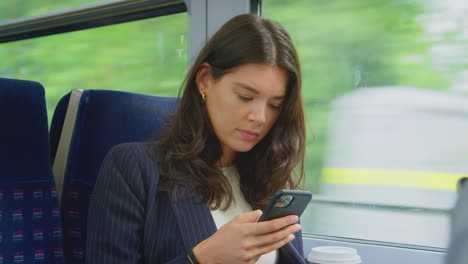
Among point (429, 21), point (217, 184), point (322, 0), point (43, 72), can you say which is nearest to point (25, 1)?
point (43, 72)

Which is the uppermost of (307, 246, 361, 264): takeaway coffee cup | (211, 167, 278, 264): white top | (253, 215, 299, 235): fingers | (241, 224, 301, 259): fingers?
(253, 215, 299, 235): fingers

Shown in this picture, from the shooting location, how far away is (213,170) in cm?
150

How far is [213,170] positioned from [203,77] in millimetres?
259

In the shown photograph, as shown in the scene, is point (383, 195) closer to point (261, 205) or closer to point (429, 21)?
point (261, 205)

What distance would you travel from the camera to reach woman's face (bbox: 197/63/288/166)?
140 centimetres

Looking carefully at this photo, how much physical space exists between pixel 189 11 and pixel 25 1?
1087mm

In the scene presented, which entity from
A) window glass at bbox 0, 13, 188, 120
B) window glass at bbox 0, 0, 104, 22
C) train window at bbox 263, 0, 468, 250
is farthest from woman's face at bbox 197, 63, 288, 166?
window glass at bbox 0, 0, 104, 22

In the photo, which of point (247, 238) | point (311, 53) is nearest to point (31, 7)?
point (311, 53)

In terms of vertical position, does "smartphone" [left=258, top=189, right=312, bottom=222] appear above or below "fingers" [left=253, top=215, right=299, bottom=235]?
above

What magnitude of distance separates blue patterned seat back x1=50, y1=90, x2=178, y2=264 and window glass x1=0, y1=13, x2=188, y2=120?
0.57 metres

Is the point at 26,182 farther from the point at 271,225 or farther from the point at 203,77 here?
the point at 271,225

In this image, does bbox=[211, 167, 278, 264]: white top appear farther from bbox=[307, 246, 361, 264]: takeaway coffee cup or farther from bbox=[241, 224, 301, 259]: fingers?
bbox=[241, 224, 301, 259]: fingers

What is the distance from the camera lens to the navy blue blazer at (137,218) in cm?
131

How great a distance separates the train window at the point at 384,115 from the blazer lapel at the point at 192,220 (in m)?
0.63
